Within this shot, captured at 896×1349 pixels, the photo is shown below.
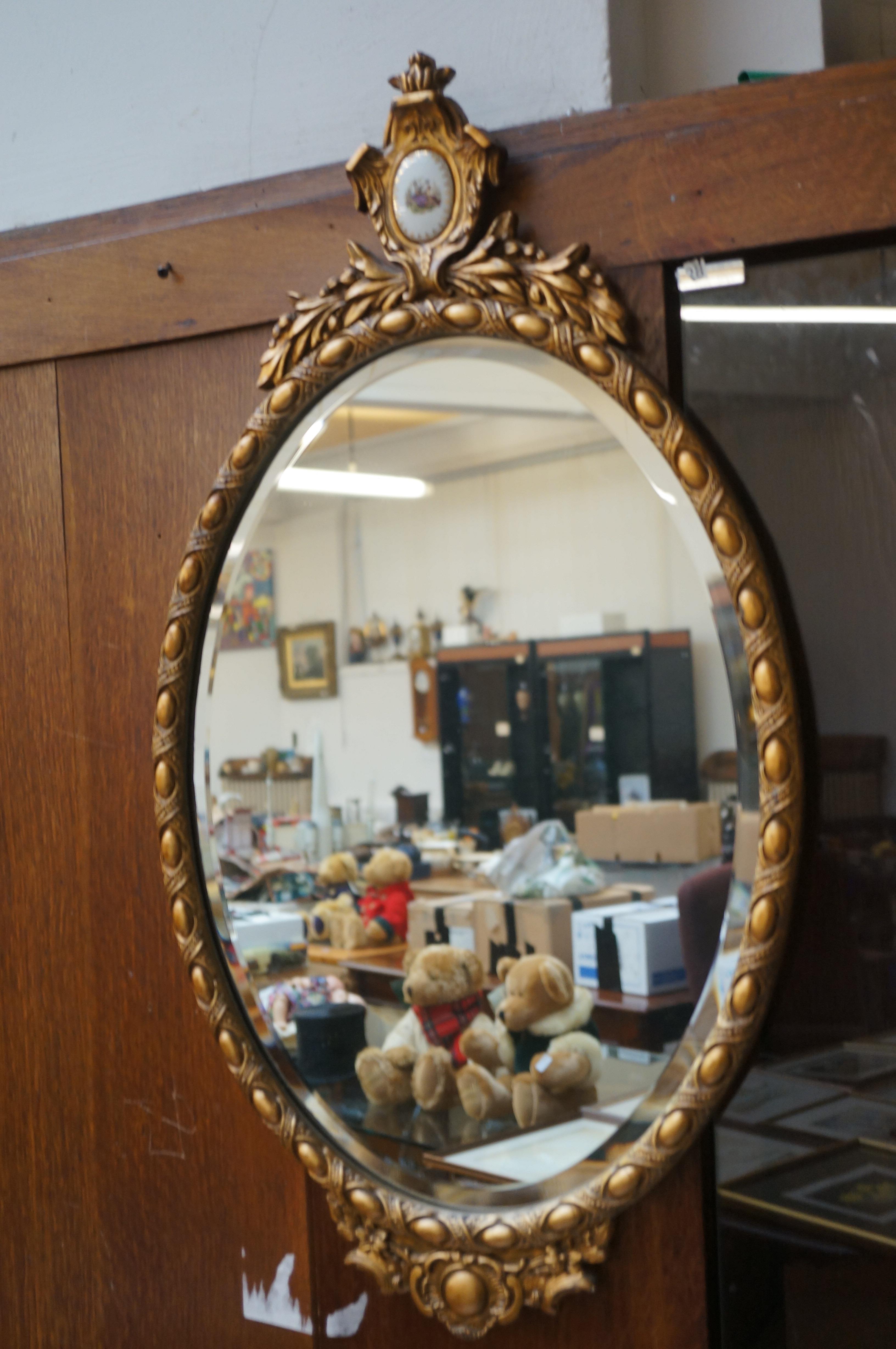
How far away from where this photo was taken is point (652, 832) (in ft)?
3.07

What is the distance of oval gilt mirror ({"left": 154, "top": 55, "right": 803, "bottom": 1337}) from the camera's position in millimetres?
919

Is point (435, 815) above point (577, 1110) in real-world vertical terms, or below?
above

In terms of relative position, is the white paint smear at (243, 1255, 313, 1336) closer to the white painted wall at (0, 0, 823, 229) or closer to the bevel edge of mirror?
the bevel edge of mirror

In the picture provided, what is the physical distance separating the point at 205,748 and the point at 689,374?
54 centimetres

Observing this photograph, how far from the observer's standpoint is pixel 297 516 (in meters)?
1.10

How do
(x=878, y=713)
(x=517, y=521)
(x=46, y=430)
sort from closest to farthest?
(x=878, y=713)
(x=517, y=521)
(x=46, y=430)

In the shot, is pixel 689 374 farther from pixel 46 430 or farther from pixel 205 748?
pixel 46 430

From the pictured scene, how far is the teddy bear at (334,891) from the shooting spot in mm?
1077

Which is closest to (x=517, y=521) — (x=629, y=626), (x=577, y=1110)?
(x=629, y=626)

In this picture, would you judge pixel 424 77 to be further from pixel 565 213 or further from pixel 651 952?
pixel 651 952

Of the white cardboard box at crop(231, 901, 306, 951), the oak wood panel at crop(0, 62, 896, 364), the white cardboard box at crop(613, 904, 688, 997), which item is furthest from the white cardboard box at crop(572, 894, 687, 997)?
the oak wood panel at crop(0, 62, 896, 364)

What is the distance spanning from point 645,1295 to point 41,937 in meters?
0.66

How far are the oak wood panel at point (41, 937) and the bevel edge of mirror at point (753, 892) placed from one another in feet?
0.49

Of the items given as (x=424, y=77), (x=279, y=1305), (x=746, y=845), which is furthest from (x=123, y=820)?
(x=424, y=77)
